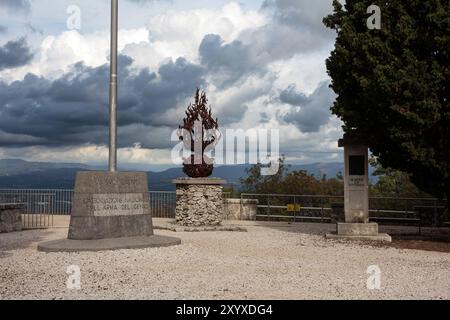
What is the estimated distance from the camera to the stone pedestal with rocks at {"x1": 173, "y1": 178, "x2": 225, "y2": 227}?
17500 millimetres

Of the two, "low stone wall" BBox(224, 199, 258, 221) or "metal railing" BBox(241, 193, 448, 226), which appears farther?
"low stone wall" BBox(224, 199, 258, 221)

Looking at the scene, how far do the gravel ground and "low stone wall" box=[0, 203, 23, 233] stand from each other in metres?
3.42

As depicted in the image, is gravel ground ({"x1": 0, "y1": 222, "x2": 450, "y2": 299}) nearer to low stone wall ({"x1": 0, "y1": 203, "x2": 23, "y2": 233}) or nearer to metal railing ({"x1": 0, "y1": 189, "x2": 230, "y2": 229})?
low stone wall ({"x1": 0, "y1": 203, "x2": 23, "y2": 233})

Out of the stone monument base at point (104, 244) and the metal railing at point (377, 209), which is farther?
the metal railing at point (377, 209)

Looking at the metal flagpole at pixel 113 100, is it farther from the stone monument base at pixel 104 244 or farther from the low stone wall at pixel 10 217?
the low stone wall at pixel 10 217

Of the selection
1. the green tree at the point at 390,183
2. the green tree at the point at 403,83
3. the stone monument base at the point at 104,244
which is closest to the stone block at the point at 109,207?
the stone monument base at the point at 104,244

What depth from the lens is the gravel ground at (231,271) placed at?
24.0 ft

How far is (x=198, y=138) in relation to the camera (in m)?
18.1

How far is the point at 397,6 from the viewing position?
44.2 ft

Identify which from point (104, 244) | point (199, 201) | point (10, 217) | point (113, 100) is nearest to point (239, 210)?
point (199, 201)

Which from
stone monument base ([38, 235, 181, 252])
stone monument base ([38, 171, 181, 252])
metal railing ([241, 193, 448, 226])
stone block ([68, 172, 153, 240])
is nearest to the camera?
stone monument base ([38, 235, 181, 252])

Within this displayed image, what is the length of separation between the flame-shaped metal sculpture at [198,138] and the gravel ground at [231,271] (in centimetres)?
451

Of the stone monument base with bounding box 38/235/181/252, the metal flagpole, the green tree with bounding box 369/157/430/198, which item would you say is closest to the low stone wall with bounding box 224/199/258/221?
the green tree with bounding box 369/157/430/198
